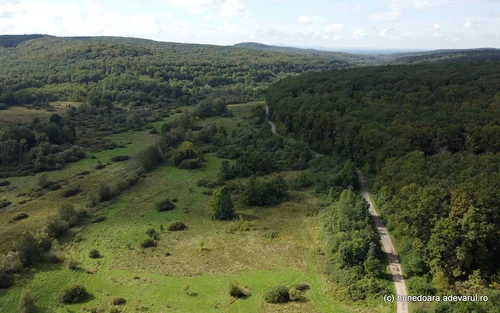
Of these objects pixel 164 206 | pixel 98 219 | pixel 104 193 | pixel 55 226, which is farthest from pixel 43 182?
pixel 164 206

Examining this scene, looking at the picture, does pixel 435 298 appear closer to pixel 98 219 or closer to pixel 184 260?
pixel 184 260

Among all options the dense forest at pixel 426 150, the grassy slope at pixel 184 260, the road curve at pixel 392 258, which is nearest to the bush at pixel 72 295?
the grassy slope at pixel 184 260

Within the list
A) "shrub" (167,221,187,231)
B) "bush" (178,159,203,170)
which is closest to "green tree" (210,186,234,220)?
"shrub" (167,221,187,231)

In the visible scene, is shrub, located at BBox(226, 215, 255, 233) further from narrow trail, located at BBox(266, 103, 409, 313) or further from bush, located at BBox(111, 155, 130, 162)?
bush, located at BBox(111, 155, 130, 162)

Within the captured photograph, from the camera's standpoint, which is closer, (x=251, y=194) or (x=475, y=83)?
(x=251, y=194)

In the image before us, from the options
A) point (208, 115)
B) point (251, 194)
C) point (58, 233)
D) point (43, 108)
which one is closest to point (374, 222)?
point (251, 194)

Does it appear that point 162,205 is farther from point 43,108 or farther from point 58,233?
point 43,108
